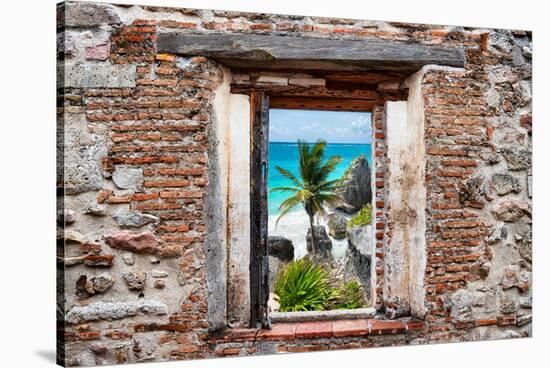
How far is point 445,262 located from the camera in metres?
4.87

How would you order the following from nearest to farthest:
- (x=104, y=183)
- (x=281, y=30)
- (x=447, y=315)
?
(x=104, y=183)
(x=281, y=30)
(x=447, y=315)

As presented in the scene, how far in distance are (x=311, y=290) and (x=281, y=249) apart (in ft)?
1.28

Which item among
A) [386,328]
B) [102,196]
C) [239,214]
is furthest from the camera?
[386,328]

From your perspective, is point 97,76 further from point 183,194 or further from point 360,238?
point 360,238

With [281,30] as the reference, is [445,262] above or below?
below

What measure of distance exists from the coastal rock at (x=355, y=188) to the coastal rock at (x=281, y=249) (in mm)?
512

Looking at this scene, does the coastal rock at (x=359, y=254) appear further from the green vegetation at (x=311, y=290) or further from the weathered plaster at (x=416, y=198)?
the weathered plaster at (x=416, y=198)

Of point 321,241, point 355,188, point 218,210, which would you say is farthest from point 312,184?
point 218,210

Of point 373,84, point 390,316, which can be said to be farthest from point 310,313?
point 373,84

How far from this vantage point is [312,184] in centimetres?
531

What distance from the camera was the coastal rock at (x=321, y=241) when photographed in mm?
5316

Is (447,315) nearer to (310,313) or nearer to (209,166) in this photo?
(310,313)

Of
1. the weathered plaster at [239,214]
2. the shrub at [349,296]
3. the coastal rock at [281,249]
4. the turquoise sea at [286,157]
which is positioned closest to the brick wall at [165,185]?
the weathered plaster at [239,214]

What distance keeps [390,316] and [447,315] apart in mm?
394
